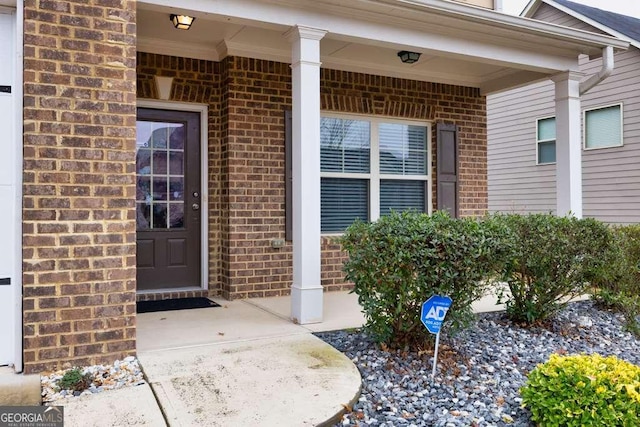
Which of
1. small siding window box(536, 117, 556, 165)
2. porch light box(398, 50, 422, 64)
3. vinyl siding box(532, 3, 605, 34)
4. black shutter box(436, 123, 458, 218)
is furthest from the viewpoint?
vinyl siding box(532, 3, 605, 34)

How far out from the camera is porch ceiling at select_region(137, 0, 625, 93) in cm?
446

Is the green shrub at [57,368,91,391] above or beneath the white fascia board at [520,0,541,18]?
beneath

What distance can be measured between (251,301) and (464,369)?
2704 millimetres

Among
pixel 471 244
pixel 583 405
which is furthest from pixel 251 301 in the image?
pixel 583 405

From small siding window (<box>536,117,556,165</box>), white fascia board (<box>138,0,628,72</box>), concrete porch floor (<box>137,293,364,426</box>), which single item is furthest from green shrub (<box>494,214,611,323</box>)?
small siding window (<box>536,117,556,165</box>)

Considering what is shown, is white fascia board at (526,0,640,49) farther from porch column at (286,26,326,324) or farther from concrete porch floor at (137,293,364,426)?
→ concrete porch floor at (137,293,364,426)

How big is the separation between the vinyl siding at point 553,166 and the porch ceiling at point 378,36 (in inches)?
135

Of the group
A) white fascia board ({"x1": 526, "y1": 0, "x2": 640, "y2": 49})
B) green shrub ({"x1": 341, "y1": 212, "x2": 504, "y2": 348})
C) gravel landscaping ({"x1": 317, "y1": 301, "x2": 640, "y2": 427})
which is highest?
white fascia board ({"x1": 526, "y1": 0, "x2": 640, "y2": 49})

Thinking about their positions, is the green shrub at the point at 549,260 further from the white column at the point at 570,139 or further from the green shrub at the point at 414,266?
the white column at the point at 570,139

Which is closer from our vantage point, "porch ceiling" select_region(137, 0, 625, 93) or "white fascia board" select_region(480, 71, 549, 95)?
"porch ceiling" select_region(137, 0, 625, 93)

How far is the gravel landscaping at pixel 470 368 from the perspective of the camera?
287 cm

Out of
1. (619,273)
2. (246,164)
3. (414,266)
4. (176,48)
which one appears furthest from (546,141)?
(414,266)

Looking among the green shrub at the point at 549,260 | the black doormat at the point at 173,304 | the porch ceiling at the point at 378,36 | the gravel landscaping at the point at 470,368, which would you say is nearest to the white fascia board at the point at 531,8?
the porch ceiling at the point at 378,36

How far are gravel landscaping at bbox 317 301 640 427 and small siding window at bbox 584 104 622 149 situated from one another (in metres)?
5.34
